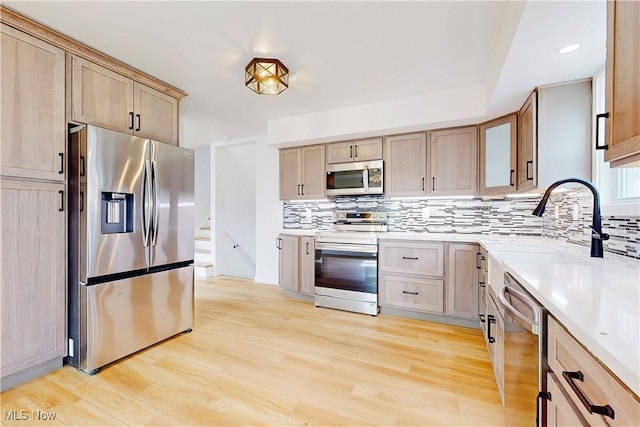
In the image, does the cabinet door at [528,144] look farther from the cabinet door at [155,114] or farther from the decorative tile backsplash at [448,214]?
the cabinet door at [155,114]

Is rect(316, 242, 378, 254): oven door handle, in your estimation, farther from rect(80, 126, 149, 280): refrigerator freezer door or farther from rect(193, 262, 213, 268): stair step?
rect(193, 262, 213, 268): stair step

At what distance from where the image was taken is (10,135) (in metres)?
1.76

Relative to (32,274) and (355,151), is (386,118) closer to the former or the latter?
(355,151)

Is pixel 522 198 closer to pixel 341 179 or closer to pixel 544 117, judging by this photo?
pixel 544 117

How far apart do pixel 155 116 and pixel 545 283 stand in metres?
3.04

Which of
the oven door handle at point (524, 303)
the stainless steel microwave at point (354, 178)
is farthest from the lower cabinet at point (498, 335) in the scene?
the stainless steel microwave at point (354, 178)

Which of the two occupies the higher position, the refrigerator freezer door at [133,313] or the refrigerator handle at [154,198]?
the refrigerator handle at [154,198]

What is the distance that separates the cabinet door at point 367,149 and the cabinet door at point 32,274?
281cm

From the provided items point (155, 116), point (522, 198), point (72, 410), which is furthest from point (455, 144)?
point (72, 410)

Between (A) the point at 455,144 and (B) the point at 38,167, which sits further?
(A) the point at 455,144

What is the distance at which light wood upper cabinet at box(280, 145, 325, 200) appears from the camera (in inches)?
148

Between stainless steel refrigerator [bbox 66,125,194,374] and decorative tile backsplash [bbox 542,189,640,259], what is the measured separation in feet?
Result: 10.2

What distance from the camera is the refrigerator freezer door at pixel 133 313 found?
1.99 meters

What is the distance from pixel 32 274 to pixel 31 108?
1084 millimetres
